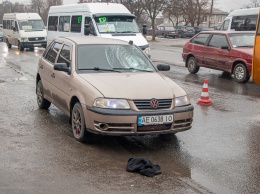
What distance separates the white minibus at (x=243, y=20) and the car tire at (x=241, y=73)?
8624 mm

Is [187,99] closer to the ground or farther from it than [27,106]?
farther from it

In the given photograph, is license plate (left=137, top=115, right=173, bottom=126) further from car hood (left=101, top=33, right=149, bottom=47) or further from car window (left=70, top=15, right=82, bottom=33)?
car window (left=70, top=15, right=82, bottom=33)

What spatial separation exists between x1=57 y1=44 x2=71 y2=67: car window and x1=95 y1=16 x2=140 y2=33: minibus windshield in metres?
8.93

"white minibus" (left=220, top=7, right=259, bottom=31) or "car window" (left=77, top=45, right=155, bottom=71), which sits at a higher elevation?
"white minibus" (left=220, top=7, right=259, bottom=31)

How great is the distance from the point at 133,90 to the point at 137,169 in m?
1.35

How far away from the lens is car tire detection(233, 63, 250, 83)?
13.4m

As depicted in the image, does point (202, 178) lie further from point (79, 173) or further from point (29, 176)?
point (29, 176)

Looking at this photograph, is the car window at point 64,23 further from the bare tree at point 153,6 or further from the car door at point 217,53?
the bare tree at point 153,6

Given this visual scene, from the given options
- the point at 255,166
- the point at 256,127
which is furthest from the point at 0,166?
the point at 256,127

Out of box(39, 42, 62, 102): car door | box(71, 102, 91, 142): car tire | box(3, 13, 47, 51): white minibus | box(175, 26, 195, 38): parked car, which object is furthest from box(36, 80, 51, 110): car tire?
box(175, 26, 195, 38): parked car

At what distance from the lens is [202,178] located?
5066mm

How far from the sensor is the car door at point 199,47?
50.7 ft

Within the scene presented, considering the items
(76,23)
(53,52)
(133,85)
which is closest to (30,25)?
(76,23)

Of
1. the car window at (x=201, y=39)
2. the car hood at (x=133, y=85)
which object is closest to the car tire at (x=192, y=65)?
the car window at (x=201, y=39)
